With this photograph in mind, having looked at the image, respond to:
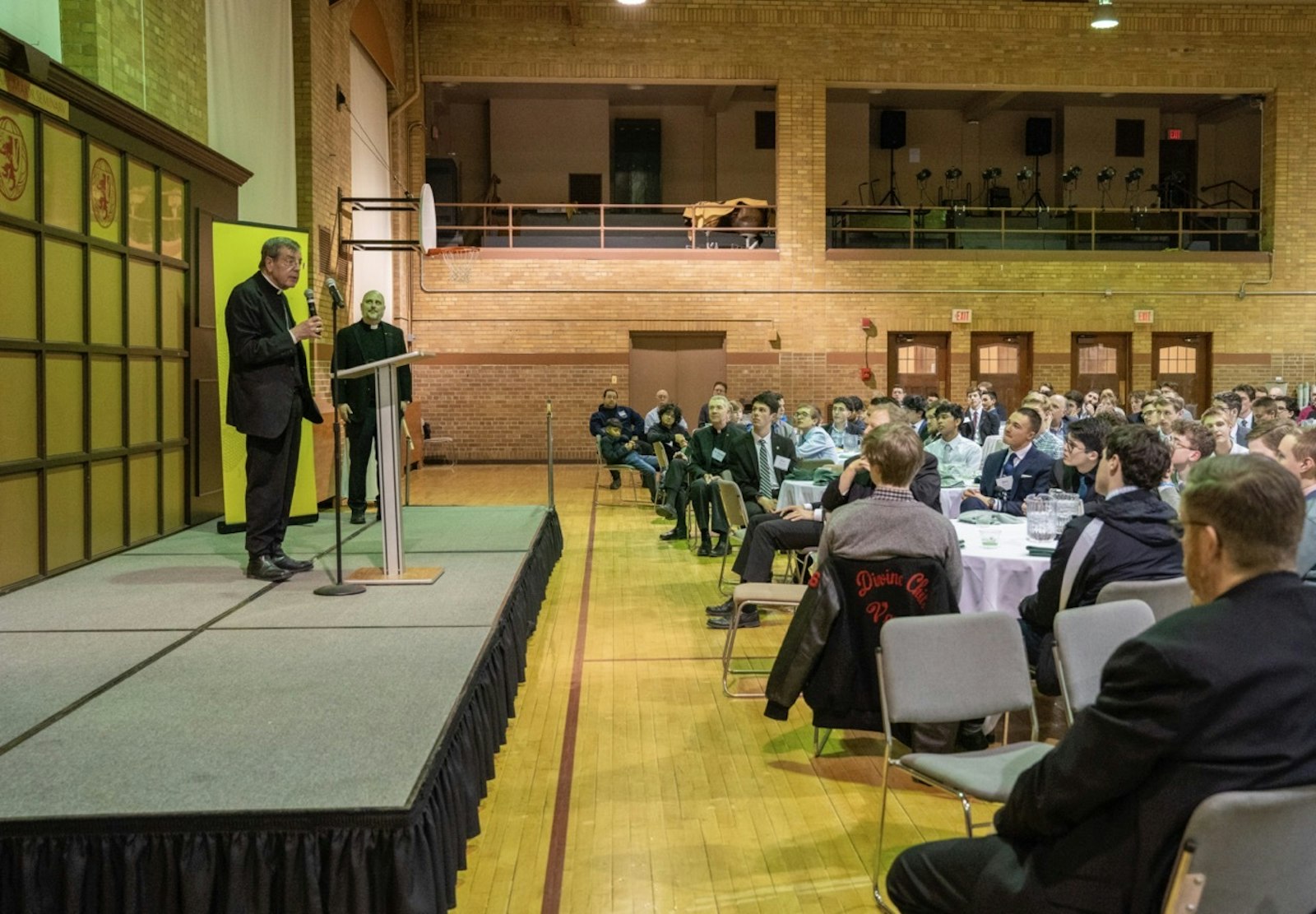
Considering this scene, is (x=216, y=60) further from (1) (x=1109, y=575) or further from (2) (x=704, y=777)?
(1) (x=1109, y=575)

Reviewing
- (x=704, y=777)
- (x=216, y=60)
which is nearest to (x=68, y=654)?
(x=704, y=777)

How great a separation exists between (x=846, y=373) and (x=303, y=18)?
28.7 ft

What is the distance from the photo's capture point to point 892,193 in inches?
704

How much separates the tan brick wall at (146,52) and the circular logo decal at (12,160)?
26.8 inches

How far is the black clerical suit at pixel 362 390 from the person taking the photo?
7.01m

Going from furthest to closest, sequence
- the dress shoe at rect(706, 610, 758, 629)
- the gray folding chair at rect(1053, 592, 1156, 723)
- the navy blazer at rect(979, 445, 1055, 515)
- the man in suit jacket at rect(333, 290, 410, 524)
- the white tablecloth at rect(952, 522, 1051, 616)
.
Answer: the man in suit jacket at rect(333, 290, 410, 524)
the dress shoe at rect(706, 610, 758, 629)
the navy blazer at rect(979, 445, 1055, 515)
the white tablecloth at rect(952, 522, 1051, 616)
the gray folding chair at rect(1053, 592, 1156, 723)

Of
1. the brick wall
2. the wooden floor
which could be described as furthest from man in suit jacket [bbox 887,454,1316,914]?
the brick wall

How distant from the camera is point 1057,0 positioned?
15047 mm

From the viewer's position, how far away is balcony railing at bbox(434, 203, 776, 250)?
15727mm

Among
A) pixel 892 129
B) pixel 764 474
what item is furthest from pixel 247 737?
pixel 892 129

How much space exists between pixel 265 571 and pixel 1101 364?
46.2 ft

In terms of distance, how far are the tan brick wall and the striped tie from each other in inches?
162

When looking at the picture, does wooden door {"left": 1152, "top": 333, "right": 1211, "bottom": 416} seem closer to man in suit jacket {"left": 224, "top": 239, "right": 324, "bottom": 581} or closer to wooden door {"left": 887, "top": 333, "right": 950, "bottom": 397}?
wooden door {"left": 887, "top": 333, "right": 950, "bottom": 397}

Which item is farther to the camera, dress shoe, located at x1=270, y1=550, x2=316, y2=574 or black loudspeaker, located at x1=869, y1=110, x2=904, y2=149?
black loudspeaker, located at x1=869, y1=110, x2=904, y2=149
